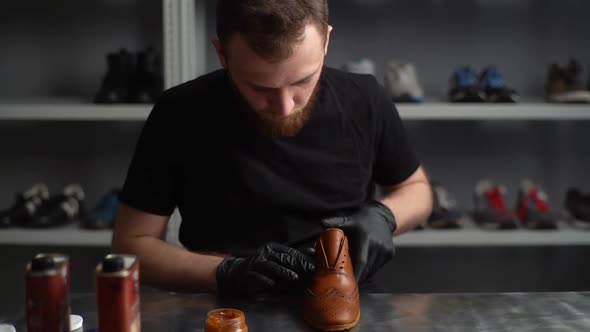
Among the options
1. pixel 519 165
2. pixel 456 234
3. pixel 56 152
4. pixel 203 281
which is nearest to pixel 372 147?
pixel 203 281

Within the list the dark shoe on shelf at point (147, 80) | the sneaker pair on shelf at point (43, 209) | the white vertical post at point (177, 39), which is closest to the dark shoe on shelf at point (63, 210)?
the sneaker pair on shelf at point (43, 209)

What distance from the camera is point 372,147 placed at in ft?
4.60

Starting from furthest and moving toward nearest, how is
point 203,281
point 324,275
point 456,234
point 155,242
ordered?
1. point 456,234
2. point 155,242
3. point 203,281
4. point 324,275

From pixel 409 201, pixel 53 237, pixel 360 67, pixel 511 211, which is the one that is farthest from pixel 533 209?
pixel 53 237

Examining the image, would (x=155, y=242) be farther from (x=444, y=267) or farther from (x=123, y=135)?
(x=444, y=267)

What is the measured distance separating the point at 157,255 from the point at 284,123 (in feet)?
1.16

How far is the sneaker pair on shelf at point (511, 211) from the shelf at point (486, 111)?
0.98 ft

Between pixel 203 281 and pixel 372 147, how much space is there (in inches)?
18.5

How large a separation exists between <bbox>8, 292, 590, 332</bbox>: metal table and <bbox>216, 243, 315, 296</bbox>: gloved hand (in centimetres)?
2

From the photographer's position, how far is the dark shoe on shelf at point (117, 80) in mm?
2049

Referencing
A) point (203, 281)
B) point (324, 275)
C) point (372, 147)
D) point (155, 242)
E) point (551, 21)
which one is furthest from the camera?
point (551, 21)

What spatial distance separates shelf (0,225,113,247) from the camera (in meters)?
2.03

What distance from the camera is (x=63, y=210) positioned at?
Result: 2.12 m

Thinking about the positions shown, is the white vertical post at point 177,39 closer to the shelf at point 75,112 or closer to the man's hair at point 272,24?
the shelf at point 75,112
